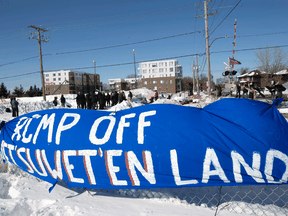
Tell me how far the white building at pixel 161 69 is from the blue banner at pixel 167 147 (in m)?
75.0

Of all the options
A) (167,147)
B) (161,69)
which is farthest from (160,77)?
(167,147)

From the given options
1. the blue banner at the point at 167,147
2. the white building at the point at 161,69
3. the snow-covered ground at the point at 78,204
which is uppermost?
the white building at the point at 161,69

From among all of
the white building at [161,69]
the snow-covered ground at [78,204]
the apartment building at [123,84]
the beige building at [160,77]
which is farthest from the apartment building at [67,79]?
the snow-covered ground at [78,204]

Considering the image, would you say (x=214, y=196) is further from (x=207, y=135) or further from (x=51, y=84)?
(x=51, y=84)

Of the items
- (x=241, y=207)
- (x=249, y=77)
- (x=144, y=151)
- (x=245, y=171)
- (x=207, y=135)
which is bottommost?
(x=241, y=207)

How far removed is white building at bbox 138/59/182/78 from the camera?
251 ft

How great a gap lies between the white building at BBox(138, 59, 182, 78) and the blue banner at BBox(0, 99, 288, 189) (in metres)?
75.0

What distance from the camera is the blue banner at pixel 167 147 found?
2.07 metres

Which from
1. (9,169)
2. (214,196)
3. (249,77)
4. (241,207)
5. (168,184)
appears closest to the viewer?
(168,184)

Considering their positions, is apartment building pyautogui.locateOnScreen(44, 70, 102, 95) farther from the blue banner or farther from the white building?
the blue banner

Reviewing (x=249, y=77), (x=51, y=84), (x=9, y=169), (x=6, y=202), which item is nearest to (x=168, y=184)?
(x=6, y=202)

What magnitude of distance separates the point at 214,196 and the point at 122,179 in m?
1.46

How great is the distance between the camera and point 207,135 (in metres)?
2.21

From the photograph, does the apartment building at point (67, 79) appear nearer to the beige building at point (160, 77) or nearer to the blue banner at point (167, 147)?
the beige building at point (160, 77)
